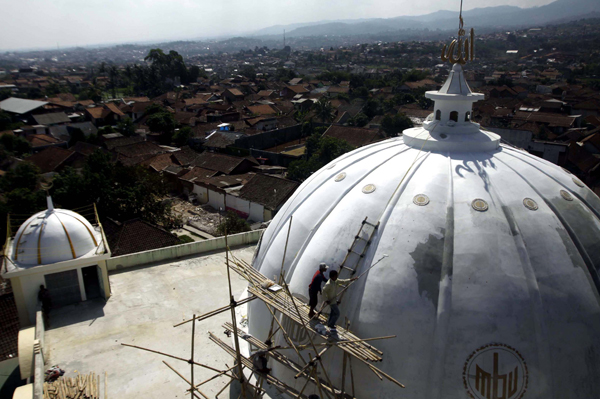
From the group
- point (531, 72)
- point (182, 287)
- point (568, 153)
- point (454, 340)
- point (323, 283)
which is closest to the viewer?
point (454, 340)

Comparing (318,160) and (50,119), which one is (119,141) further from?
(318,160)

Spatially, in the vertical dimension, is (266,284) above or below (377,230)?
below

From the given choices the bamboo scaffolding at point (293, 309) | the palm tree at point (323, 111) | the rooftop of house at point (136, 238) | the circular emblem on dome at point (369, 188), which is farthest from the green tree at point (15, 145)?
the circular emblem on dome at point (369, 188)

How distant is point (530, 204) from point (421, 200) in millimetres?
2349

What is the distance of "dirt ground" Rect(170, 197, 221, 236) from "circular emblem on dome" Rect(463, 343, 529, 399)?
2480 centimetres

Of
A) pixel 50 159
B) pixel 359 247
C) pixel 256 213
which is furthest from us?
pixel 50 159

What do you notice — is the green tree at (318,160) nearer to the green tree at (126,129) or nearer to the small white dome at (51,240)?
the small white dome at (51,240)

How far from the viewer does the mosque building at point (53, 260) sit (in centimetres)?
1504

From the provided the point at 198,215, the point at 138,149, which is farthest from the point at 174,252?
the point at 138,149

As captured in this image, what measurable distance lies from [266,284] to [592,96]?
85.3m

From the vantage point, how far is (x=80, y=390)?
38.8ft

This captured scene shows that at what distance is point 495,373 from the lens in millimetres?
8102

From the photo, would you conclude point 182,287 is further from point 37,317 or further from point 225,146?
point 225,146

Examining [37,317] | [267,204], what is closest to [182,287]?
[37,317]
